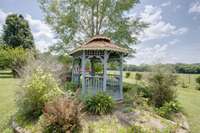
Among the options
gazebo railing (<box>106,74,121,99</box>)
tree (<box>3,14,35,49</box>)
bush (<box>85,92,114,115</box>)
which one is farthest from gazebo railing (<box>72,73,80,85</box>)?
tree (<box>3,14,35,49</box>)

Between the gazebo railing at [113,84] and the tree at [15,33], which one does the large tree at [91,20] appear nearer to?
the gazebo railing at [113,84]

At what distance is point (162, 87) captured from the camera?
9422 millimetres

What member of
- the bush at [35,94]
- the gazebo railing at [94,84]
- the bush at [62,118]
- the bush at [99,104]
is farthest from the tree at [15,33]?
the bush at [62,118]

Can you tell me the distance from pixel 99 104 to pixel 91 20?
10.6m

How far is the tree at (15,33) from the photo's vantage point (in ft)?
115

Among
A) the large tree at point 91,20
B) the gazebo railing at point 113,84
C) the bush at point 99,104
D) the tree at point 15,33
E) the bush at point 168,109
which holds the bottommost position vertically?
the bush at point 168,109

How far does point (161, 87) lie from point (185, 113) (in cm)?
185

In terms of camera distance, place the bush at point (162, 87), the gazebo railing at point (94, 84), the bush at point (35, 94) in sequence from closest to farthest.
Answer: the bush at point (35, 94)
the gazebo railing at point (94, 84)
the bush at point (162, 87)

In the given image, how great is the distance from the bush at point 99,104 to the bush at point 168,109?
248 centimetres

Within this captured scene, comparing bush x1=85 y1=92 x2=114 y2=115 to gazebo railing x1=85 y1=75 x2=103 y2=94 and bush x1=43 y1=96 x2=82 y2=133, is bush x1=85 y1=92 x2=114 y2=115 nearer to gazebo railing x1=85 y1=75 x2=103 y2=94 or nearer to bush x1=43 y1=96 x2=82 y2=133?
gazebo railing x1=85 y1=75 x2=103 y2=94

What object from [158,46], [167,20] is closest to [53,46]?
[158,46]

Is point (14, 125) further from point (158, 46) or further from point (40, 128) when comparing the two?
point (158, 46)

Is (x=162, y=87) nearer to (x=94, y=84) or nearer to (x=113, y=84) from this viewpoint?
(x=113, y=84)

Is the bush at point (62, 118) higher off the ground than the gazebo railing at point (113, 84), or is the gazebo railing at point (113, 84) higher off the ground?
the gazebo railing at point (113, 84)
